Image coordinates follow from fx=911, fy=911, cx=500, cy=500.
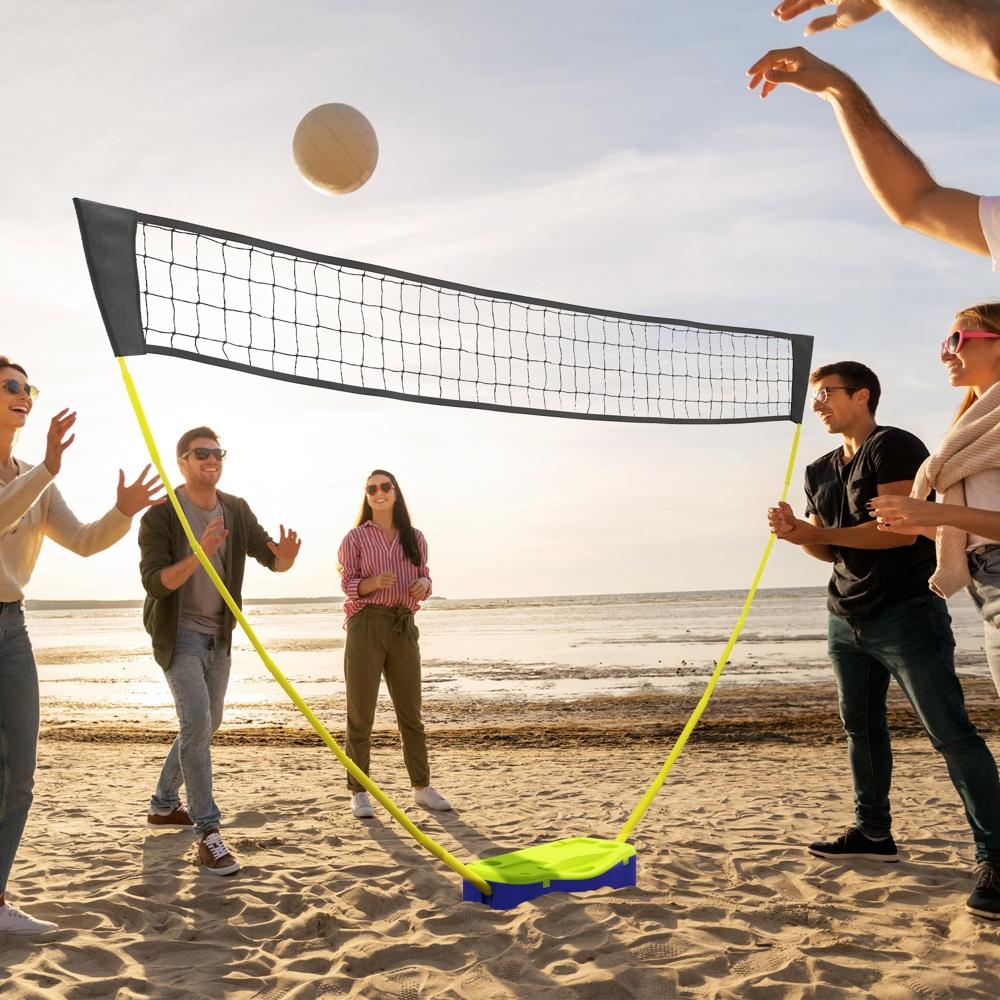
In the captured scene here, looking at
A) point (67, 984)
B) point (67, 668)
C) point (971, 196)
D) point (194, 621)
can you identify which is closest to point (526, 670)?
point (67, 668)

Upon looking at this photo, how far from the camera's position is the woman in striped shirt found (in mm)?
5328

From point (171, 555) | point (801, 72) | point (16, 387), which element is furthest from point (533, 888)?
point (801, 72)

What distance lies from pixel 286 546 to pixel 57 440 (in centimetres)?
166

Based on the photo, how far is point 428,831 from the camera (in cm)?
501

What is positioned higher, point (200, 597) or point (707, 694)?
point (200, 597)

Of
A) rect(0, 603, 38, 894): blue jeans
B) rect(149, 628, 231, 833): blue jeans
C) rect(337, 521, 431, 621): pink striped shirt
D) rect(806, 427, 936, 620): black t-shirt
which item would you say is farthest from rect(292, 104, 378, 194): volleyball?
rect(806, 427, 936, 620): black t-shirt

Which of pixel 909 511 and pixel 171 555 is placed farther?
pixel 171 555

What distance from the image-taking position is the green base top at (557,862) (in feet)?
12.0

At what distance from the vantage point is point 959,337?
2.89 metres

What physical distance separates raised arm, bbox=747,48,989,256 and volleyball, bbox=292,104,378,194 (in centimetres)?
353

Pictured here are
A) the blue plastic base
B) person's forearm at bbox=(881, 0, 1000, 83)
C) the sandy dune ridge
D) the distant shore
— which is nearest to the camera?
person's forearm at bbox=(881, 0, 1000, 83)

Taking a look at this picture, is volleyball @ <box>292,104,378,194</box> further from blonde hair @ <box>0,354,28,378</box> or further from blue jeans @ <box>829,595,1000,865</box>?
blue jeans @ <box>829,595,1000,865</box>

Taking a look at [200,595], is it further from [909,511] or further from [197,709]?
[909,511]

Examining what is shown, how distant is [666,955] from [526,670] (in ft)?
42.4
